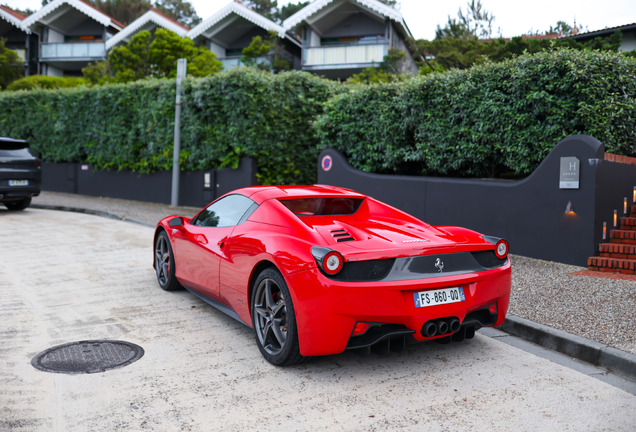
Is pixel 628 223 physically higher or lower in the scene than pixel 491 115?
lower

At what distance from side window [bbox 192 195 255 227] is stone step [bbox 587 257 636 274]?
17.2 feet

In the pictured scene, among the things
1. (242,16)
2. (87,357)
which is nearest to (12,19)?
(242,16)

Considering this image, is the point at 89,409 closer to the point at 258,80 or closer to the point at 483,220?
the point at 483,220

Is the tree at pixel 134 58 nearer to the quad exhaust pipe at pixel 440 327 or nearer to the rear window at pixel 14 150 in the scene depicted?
the rear window at pixel 14 150

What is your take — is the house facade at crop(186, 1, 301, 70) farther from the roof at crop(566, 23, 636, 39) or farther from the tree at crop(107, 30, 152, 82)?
the roof at crop(566, 23, 636, 39)

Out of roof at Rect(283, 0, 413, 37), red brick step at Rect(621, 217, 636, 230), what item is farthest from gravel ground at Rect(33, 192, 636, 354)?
roof at Rect(283, 0, 413, 37)

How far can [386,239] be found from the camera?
151 inches

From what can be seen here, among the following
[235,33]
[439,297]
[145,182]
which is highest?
[235,33]

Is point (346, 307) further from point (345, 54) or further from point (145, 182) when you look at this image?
point (345, 54)

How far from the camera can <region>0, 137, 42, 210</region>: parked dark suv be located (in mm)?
12219

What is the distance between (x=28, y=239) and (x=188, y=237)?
550 centimetres

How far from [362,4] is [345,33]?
8.84ft

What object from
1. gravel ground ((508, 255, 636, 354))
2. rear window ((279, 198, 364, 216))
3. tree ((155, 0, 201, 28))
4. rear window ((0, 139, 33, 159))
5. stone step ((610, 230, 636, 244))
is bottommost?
gravel ground ((508, 255, 636, 354))

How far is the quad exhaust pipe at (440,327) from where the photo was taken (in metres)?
3.60
